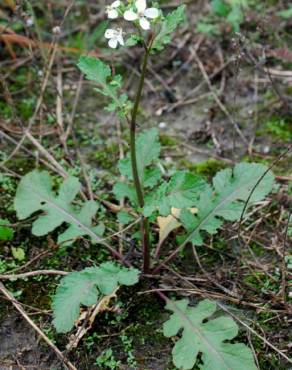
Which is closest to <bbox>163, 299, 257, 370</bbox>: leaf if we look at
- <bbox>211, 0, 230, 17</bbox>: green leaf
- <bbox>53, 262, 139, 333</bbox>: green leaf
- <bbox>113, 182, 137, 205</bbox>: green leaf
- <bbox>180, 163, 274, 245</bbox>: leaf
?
<bbox>53, 262, 139, 333</bbox>: green leaf

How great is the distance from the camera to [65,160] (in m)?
3.17

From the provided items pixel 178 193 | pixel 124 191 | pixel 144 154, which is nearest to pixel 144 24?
pixel 178 193

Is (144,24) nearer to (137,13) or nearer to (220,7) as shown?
(137,13)

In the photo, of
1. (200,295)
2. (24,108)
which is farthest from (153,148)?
(24,108)

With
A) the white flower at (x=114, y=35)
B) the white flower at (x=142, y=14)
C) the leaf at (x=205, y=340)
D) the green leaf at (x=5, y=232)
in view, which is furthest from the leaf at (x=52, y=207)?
the white flower at (x=142, y=14)

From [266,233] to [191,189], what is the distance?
0.75 m

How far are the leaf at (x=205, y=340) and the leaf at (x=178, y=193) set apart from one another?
0.43m

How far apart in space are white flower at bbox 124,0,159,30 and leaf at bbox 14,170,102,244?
96 cm

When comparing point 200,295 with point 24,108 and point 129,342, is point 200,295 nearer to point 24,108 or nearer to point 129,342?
point 129,342

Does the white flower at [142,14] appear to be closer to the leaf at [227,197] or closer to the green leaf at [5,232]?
the leaf at [227,197]

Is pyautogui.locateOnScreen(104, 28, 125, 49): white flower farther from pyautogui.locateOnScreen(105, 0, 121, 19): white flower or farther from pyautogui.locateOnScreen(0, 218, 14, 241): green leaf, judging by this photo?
pyautogui.locateOnScreen(0, 218, 14, 241): green leaf

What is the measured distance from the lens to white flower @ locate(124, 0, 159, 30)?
1.93 meters

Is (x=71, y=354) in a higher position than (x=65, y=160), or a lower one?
lower

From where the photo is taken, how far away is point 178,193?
A: 7.27ft
